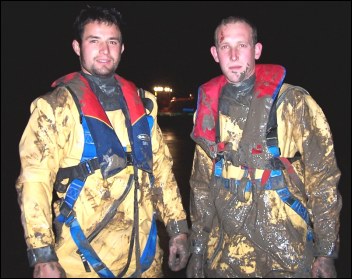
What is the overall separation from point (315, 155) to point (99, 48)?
1868 mm

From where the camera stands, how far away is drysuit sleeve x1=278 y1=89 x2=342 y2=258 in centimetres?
293

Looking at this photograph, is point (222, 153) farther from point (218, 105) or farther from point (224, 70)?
point (224, 70)

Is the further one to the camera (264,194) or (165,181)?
(165,181)

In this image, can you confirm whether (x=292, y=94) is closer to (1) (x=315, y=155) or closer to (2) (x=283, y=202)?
(1) (x=315, y=155)

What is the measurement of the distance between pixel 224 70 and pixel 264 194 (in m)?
1.06

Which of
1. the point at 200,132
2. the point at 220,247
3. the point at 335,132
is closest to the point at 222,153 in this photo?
the point at 200,132

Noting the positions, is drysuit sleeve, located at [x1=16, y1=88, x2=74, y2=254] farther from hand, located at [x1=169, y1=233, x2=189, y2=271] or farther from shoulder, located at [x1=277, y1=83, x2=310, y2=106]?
shoulder, located at [x1=277, y1=83, x2=310, y2=106]

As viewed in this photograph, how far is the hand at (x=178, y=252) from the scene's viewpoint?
310 centimetres

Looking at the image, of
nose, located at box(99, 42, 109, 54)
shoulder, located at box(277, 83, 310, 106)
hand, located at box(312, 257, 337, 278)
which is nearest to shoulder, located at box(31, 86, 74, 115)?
nose, located at box(99, 42, 109, 54)

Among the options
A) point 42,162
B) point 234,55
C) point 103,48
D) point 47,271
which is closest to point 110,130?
point 42,162

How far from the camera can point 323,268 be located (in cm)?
285

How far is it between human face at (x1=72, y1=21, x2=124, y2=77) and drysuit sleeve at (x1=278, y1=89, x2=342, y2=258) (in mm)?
1402

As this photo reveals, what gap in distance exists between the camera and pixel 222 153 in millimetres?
Answer: 3188

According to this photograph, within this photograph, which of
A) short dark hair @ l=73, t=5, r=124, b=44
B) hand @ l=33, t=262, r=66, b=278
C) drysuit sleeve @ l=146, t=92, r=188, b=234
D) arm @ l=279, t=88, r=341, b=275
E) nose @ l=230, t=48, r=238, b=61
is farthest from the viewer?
drysuit sleeve @ l=146, t=92, r=188, b=234
